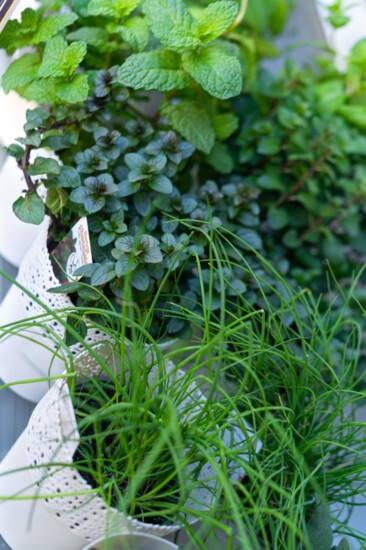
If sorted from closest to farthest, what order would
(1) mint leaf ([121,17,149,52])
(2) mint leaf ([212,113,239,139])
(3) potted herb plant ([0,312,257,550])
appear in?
1. (3) potted herb plant ([0,312,257,550])
2. (1) mint leaf ([121,17,149,52])
3. (2) mint leaf ([212,113,239,139])

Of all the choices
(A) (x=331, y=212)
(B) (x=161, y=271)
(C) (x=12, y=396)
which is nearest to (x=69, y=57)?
(B) (x=161, y=271)

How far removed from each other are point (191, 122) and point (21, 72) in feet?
0.77

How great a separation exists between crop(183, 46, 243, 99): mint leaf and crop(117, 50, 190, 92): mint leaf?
19 mm

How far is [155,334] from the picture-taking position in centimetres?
78

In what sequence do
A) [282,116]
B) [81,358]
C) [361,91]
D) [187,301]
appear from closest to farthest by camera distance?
[81,358] → [187,301] → [282,116] → [361,91]

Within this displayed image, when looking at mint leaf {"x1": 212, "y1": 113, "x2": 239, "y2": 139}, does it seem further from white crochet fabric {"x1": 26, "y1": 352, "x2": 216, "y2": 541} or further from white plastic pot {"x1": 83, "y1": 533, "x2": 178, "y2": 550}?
white plastic pot {"x1": 83, "y1": 533, "x2": 178, "y2": 550}

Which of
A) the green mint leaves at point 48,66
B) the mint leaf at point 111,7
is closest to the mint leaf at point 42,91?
the green mint leaves at point 48,66

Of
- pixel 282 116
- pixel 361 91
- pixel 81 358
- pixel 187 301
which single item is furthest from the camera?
pixel 361 91

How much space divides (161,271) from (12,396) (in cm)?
27

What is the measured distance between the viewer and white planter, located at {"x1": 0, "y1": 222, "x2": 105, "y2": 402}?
29.0 inches

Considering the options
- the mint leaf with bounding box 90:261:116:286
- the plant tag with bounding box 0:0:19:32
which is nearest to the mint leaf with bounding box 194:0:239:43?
the plant tag with bounding box 0:0:19:32

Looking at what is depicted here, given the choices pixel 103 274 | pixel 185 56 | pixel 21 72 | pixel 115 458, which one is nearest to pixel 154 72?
pixel 185 56

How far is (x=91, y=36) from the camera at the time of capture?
85 centimetres

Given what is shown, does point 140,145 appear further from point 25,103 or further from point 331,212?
point 331,212
